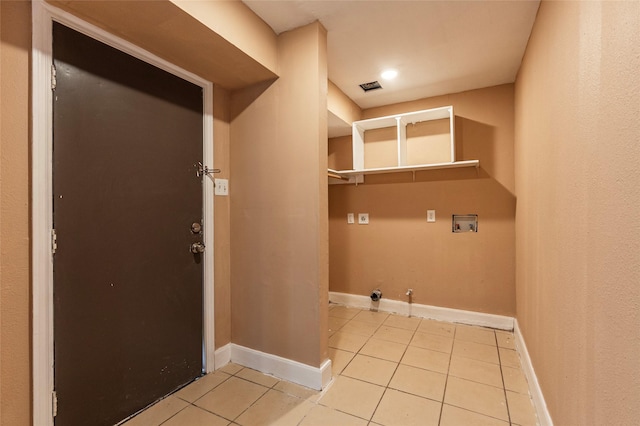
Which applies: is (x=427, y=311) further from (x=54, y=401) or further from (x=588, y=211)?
(x=54, y=401)

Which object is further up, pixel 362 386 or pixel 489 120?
pixel 489 120

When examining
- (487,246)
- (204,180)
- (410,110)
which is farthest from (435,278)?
(204,180)

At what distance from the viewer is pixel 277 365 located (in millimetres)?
2016

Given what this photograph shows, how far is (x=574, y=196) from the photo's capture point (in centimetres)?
108

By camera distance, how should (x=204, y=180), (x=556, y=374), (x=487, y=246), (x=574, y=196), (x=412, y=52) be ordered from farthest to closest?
(x=487, y=246) → (x=412, y=52) → (x=204, y=180) → (x=556, y=374) → (x=574, y=196)

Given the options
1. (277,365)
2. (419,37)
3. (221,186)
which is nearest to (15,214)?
(221,186)

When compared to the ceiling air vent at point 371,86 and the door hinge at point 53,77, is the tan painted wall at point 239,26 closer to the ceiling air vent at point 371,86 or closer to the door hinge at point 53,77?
the door hinge at point 53,77

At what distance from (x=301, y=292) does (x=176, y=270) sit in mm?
868

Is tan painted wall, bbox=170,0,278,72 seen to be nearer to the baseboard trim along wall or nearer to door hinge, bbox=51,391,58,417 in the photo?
door hinge, bbox=51,391,58,417

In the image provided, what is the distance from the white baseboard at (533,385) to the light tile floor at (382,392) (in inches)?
2.0

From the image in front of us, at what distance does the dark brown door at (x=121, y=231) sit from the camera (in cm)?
137

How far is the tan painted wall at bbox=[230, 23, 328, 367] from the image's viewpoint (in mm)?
1886

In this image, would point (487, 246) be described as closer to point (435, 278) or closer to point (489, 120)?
point (435, 278)

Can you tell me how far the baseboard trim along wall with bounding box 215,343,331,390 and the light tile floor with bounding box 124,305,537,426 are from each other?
5cm
